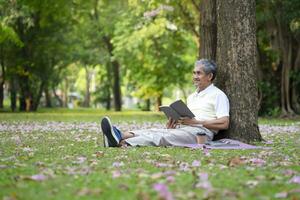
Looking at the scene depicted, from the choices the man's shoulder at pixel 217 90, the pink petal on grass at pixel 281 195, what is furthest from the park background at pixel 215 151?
the man's shoulder at pixel 217 90

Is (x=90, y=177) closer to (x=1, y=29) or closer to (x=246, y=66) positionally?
(x=246, y=66)

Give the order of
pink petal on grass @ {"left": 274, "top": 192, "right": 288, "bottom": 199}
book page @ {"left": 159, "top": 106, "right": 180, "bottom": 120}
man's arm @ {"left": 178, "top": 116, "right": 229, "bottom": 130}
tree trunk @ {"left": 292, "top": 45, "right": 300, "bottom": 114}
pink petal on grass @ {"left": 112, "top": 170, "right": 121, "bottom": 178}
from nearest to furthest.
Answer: pink petal on grass @ {"left": 274, "top": 192, "right": 288, "bottom": 199} < pink petal on grass @ {"left": 112, "top": 170, "right": 121, "bottom": 178} < book page @ {"left": 159, "top": 106, "right": 180, "bottom": 120} < man's arm @ {"left": 178, "top": 116, "right": 229, "bottom": 130} < tree trunk @ {"left": 292, "top": 45, "right": 300, "bottom": 114}

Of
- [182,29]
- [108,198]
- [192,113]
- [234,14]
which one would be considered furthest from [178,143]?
[182,29]

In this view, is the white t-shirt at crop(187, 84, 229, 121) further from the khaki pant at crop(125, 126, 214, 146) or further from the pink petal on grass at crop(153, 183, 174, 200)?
the pink petal on grass at crop(153, 183, 174, 200)

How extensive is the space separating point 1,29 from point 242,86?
441 inches

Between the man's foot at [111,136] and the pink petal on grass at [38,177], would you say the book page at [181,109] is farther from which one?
the pink petal on grass at [38,177]

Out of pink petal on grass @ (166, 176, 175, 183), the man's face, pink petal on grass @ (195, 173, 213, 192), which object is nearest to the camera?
pink petal on grass @ (195, 173, 213, 192)

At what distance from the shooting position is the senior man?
10094 mm

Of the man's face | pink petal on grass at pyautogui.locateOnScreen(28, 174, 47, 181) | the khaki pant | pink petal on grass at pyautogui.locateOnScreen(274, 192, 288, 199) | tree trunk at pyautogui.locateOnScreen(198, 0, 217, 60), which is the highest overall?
tree trunk at pyautogui.locateOnScreen(198, 0, 217, 60)

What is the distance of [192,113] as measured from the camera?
10.0 meters

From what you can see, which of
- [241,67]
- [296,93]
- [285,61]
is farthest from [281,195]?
[296,93]

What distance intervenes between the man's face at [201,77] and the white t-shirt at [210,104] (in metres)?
0.10

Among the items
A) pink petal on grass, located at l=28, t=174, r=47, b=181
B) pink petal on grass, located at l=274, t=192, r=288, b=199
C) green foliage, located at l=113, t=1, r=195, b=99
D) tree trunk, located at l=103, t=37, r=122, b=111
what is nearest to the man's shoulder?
pink petal on grass, located at l=28, t=174, r=47, b=181

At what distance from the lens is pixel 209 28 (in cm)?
1316
